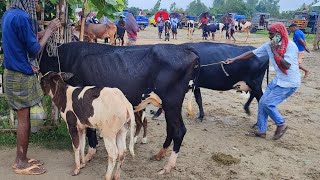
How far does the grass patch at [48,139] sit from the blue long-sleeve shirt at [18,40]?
4.98ft

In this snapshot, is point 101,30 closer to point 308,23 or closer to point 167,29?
point 167,29

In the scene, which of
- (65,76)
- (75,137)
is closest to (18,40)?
(65,76)

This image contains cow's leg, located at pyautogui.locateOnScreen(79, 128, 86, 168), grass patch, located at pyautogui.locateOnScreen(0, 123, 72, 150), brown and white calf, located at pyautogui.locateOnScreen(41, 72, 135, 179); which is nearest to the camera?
brown and white calf, located at pyautogui.locateOnScreen(41, 72, 135, 179)

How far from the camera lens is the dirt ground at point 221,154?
4457 millimetres

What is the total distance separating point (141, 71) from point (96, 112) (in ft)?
2.98

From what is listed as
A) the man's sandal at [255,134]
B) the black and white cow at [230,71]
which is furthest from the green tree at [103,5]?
the man's sandal at [255,134]

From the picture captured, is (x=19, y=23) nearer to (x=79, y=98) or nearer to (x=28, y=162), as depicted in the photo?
(x=79, y=98)

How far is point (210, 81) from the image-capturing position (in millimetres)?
6477

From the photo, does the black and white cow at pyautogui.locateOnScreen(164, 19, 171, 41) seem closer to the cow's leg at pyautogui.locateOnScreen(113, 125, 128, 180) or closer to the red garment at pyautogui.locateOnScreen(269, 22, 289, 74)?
the red garment at pyautogui.locateOnScreen(269, 22, 289, 74)

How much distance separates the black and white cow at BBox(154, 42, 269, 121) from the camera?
20.7 ft

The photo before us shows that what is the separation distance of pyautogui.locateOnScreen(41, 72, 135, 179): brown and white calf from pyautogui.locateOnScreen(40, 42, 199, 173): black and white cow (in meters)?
0.41

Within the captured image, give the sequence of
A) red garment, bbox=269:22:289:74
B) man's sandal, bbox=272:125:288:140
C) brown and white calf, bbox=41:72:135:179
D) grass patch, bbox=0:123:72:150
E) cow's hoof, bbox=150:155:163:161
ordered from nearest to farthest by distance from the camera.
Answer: brown and white calf, bbox=41:72:135:179 → cow's hoof, bbox=150:155:163:161 → grass patch, bbox=0:123:72:150 → red garment, bbox=269:22:289:74 → man's sandal, bbox=272:125:288:140

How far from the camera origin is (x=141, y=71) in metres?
4.50

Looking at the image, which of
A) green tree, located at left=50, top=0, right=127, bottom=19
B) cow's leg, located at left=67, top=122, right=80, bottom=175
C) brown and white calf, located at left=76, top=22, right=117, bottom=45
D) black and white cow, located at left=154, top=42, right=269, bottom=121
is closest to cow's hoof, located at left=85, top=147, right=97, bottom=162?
cow's leg, located at left=67, top=122, right=80, bottom=175
